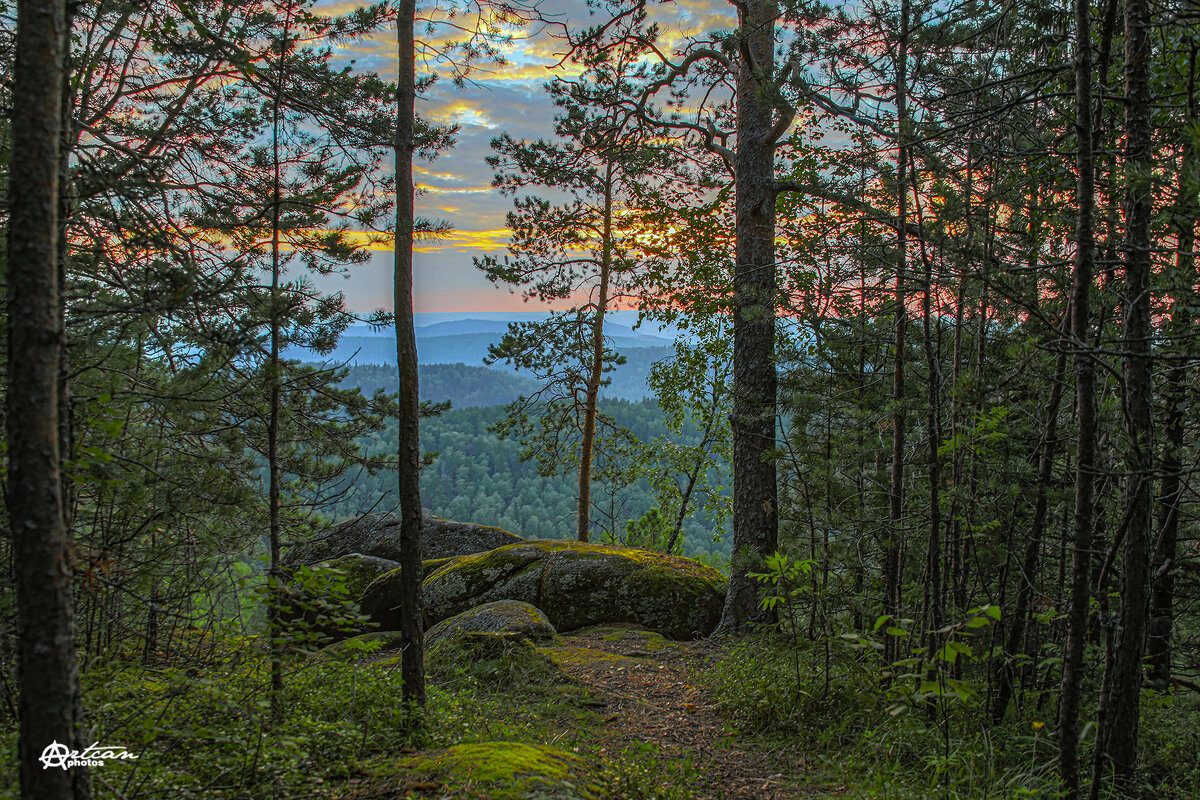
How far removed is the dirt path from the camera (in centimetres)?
427

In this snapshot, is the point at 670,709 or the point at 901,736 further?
the point at 670,709

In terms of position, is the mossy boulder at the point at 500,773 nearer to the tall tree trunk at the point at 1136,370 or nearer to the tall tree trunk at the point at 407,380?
the tall tree trunk at the point at 407,380

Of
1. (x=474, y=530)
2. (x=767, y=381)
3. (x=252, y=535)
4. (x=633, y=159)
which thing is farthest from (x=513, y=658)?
(x=633, y=159)

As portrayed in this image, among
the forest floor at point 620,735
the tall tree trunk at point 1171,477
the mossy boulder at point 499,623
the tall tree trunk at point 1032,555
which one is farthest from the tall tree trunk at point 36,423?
the mossy boulder at point 499,623

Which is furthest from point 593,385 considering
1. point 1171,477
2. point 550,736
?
point 1171,477

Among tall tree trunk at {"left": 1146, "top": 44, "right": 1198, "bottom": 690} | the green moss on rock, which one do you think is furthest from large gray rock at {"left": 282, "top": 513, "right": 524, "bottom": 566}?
tall tree trunk at {"left": 1146, "top": 44, "right": 1198, "bottom": 690}

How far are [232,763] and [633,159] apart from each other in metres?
10.1

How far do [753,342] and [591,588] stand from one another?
4.34 metres

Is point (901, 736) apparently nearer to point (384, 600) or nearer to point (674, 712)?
point (674, 712)

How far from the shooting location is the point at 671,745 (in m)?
4.85

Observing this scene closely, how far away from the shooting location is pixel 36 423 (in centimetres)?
202

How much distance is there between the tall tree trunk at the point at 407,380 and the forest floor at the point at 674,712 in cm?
171

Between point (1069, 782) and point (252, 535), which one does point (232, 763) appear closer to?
point (252, 535)

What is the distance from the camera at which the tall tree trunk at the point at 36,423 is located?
2.00 metres
